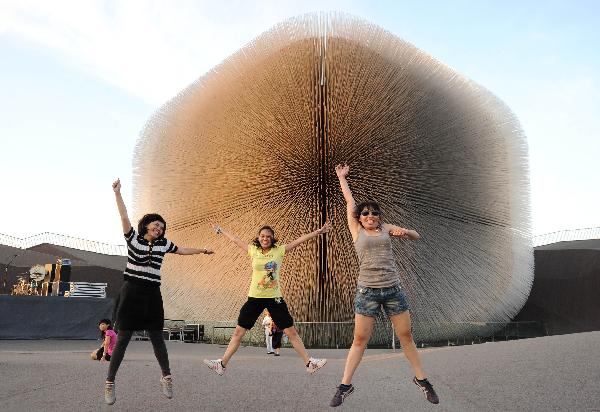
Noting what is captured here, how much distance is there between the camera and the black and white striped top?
442cm

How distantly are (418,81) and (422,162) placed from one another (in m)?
2.54

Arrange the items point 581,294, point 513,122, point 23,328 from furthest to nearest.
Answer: point 581,294
point 513,122
point 23,328

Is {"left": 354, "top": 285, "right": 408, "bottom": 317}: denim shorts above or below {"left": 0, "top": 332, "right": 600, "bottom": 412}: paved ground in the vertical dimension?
above

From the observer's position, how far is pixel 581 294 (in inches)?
1108

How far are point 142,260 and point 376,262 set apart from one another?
1.81 metres

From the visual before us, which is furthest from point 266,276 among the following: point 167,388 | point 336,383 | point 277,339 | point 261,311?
point 277,339

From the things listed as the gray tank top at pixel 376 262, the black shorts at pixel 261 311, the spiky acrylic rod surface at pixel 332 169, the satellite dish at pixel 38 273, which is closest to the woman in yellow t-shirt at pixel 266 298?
the black shorts at pixel 261 311

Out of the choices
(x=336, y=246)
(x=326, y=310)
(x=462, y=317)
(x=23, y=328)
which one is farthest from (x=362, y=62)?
(x=23, y=328)

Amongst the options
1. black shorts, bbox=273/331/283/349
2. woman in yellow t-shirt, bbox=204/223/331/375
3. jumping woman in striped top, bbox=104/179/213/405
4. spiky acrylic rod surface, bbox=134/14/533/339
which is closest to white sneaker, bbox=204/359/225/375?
woman in yellow t-shirt, bbox=204/223/331/375

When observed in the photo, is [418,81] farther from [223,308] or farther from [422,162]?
[223,308]

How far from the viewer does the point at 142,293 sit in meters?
4.40

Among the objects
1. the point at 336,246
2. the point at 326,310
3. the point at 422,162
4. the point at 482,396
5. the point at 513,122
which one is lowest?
the point at 482,396

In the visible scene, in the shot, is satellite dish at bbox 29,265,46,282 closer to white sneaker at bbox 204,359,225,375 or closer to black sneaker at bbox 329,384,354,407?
white sneaker at bbox 204,359,225,375

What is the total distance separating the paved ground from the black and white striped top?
35.8 inches
